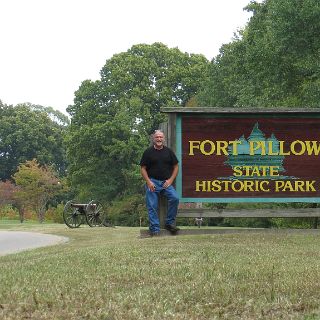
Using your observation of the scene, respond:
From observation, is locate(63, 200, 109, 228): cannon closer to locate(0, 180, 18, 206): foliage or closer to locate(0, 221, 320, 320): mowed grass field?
locate(0, 221, 320, 320): mowed grass field

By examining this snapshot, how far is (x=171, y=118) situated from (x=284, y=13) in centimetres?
1309

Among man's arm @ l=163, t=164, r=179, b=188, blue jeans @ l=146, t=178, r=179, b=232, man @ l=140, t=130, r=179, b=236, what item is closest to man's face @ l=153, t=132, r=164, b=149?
man @ l=140, t=130, r=179, b=236

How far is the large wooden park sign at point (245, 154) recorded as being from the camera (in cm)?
1202

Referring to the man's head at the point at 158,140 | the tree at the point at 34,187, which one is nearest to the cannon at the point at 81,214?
the man's head at the point at 158,140

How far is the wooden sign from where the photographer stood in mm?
12016

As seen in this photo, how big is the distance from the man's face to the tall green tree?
119 ft

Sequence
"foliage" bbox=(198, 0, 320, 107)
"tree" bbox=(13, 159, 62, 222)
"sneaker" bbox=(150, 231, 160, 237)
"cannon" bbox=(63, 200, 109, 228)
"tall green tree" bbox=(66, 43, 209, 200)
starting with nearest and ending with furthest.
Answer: "sneaker" bbox=(150, 231, 160, 237) < "cannon" bbox=(63, 200, 109, 228) < "foliage" bbox=(198, 0, 320, 107) < "tall green tree" bbox=(66, 43, 209, 200) < "tree" bbox=(13, 159, 62, 222)

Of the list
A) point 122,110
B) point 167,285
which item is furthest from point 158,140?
point 122,110

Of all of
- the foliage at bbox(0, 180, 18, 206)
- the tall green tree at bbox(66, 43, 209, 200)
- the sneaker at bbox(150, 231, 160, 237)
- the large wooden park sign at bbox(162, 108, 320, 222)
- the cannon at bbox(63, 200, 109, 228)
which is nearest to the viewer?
the sneaker at bbox(150, 231, 160, 237)

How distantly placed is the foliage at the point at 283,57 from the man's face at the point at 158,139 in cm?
1332

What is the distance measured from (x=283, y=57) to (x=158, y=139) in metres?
15.4

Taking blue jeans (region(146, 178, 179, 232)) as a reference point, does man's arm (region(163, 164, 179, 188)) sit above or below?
above

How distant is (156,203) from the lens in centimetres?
1148

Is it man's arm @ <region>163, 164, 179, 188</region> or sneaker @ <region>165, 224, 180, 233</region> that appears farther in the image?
sneaker @ <region>165, 224, 180, 233</region>
